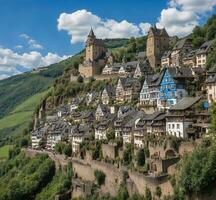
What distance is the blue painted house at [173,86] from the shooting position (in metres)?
71.1

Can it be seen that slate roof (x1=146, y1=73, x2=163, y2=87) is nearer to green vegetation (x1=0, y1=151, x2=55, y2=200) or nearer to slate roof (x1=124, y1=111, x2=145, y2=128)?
slate roof (x1=124, y1=111, x2=145, y2=128)

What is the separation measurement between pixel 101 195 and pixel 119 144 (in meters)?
9.02

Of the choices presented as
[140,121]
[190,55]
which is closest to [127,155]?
[140,121]

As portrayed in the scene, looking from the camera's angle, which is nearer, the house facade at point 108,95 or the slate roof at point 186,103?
the slate roof at point 186,103

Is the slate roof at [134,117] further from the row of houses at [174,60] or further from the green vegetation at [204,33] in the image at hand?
the green vegetation at [204,33]

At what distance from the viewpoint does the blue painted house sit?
71.1 meters

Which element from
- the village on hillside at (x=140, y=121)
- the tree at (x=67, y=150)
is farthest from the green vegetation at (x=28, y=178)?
the village on hillside at (x=140, y=121)

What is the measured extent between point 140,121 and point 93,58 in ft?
208

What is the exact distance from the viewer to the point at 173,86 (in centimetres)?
7156

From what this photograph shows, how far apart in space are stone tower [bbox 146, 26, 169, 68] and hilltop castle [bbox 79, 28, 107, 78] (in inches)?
692

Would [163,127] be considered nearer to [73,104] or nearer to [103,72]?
Answer: [73,104]

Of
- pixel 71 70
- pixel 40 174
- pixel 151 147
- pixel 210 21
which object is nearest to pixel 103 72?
pixel 71 70

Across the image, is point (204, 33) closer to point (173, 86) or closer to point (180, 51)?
point (180, 51)

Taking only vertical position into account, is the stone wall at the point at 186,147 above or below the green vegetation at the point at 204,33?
below
